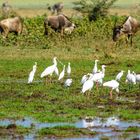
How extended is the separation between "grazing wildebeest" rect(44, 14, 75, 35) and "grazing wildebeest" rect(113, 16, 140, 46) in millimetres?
2454

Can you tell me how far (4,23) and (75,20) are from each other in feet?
12.4

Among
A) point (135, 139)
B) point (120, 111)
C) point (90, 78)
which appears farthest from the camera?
point (90, 78)

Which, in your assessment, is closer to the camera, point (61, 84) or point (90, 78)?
point (90, 78)

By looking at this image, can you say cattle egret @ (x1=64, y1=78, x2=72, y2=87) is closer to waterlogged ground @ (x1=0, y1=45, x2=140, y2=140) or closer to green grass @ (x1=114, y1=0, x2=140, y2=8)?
waterlogged ground @ (x1=0, y1=45, x2=140, y2=140)

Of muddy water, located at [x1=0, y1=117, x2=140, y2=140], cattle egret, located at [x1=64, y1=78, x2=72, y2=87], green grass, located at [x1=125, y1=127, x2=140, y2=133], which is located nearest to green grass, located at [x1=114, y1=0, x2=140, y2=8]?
cattle egret, located at [x1=64, y1=78, x2=72, y2=87]

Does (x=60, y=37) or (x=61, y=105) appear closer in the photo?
→ (x=61, y=105)

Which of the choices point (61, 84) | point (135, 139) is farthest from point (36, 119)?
point (61, 84)

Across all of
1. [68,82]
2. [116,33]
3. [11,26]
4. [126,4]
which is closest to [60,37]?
[11,26]

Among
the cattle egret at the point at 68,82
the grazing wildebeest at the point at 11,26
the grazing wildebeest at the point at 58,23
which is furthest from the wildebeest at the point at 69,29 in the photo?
the cattle egret at the point at 68,82

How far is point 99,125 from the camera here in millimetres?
16359

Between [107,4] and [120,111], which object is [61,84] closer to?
[120,111]

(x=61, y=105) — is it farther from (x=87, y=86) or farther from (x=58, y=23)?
(x=58, y=23)

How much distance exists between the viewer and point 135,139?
578 inches

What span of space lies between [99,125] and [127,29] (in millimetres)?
20742
